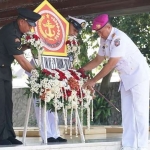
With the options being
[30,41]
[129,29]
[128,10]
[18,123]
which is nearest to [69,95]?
[30,41]

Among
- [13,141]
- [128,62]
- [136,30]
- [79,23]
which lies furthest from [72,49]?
[136,30]

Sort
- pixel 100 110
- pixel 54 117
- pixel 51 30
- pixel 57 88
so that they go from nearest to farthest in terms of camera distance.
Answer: pixel 57 88, pixel 51 30, pixel 54 117, pixel 100 110

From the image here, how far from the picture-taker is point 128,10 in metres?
7.70

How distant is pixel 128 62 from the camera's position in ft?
18.5

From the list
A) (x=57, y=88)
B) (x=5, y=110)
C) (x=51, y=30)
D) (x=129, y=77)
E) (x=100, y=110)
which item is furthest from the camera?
(x=100, y=110)

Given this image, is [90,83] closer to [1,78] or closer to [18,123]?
[1,78]

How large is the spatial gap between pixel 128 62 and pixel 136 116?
1.95 feet

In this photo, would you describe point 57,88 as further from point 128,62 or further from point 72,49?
point 128,62

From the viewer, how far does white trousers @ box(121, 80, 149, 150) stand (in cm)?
565

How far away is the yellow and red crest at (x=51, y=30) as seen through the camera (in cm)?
569

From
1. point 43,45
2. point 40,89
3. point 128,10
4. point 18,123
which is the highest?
point 128,10

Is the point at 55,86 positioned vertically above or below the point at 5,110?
above

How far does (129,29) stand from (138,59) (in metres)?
6.95

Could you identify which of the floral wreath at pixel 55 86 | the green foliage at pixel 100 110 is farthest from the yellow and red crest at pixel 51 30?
the green foliage at pixel 100 110
